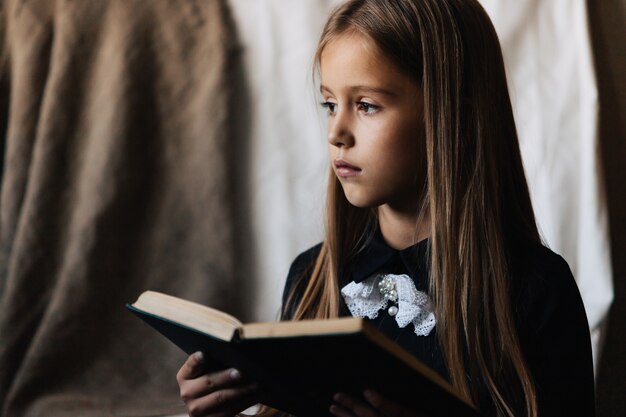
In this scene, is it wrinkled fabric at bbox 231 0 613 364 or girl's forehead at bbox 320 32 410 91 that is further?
wrinkled fabric at bbox 231 0 613 364

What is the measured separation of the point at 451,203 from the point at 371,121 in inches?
5.2

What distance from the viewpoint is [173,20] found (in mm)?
1288

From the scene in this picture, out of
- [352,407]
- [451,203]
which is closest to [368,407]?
[352,407]

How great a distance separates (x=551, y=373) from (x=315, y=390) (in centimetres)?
29

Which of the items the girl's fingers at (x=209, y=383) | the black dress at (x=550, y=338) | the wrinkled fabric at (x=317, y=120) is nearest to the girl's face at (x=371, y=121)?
the black dress at (x=550, y=338)

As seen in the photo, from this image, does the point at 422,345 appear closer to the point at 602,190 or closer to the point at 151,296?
the point at 151,296

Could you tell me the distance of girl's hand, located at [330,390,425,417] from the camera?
70 centimetres

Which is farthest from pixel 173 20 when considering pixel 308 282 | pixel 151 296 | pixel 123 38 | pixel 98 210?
pixel 151 296

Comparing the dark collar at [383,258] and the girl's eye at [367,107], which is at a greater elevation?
the girl's eye at [367,107]

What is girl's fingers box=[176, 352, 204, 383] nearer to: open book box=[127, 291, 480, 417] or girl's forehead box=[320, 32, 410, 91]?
open book box=[127, 291, 480, 417]

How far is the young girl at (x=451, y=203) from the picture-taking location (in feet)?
2.82

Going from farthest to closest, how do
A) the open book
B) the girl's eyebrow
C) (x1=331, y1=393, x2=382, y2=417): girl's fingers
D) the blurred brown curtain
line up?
the blurred brown curtain
the girl's eyebrow
(x1=331, y1=393, x2=382, y2=417): girl's fingers
the open book

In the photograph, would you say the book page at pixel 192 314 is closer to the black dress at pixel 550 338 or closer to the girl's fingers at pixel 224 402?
the girl's fingers at pixel 224 402

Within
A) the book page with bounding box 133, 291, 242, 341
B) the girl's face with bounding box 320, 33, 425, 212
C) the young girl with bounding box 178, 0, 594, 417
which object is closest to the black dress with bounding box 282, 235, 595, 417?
the young girl with bounding box 178, 0, 594, 417
